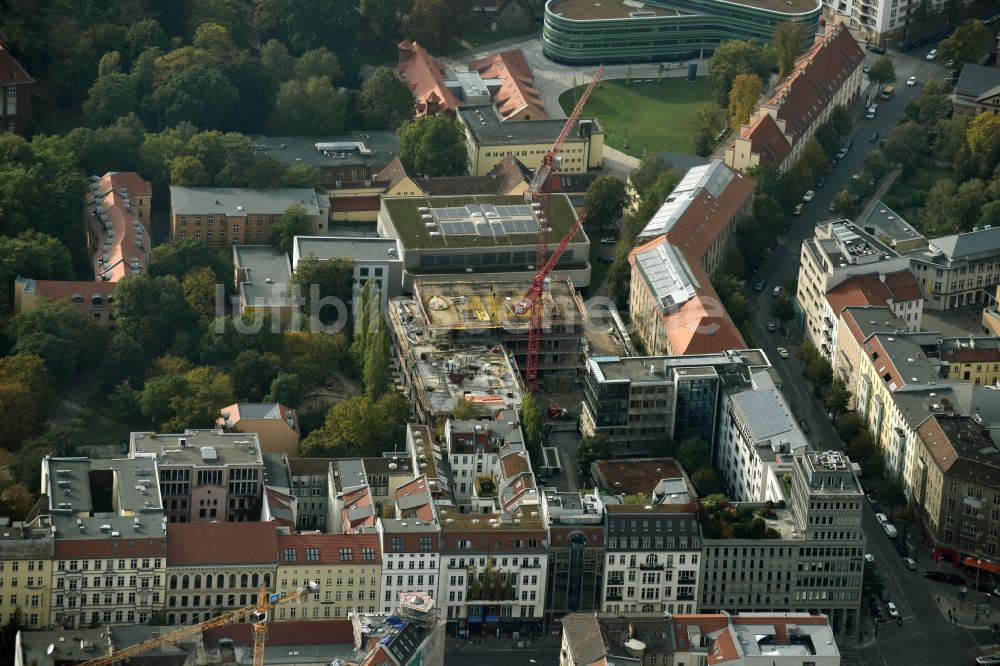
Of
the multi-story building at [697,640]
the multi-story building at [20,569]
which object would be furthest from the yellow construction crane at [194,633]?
the multi-story building at [697,640]

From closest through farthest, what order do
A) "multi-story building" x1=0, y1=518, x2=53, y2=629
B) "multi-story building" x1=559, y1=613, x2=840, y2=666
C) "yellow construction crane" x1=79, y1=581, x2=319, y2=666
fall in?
"yellow construction crane" x1=79, y1=581, x2=319, y2=666, "multi-story building" x1=559, y1=613, x2=840, y2=666, "multi-story building" x1=0, y1=518, x2=53, y2=629

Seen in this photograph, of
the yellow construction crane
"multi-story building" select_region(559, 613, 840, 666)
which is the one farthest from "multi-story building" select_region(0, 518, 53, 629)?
"multi-story building" select_region(559, 613, 840, 666)

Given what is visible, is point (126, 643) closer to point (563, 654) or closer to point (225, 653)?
point (225, 653)

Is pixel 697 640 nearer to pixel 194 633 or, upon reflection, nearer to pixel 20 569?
pixel 194 633

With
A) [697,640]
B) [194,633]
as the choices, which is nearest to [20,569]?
[194,633]

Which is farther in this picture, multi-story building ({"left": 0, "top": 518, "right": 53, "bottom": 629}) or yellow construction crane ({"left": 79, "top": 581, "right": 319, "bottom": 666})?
multi-story building ({"left": 0, "top": 518, "right": 53, "bottom": 629})

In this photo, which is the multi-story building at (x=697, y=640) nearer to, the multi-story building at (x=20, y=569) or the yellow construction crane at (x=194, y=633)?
the yellow construction crane at (x=194, y=633)

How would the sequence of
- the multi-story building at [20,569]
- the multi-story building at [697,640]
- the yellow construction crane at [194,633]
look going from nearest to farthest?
1. the yellow construction crane at [194,633]
2. the multi-story building at [697,640]
3. the multi-story building at [20,569]

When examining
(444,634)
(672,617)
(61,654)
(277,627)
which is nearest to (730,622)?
(672,617)

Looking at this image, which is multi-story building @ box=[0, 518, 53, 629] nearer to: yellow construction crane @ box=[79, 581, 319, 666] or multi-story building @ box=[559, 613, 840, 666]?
yellow construction crane @ box=[79, 581, 319, 666]
